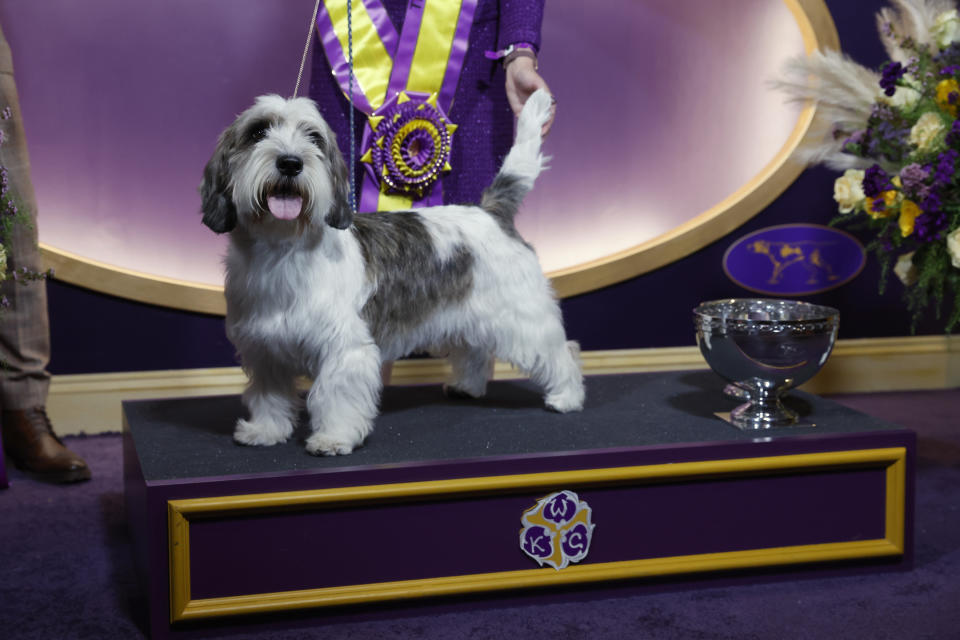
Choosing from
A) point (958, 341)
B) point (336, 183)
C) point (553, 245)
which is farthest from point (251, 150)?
point (958, 341)

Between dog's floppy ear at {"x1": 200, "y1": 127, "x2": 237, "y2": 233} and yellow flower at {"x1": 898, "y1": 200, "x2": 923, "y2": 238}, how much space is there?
151cm

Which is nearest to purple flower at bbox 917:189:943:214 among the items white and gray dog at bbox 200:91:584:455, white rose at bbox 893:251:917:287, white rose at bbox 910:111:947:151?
white rose at bbox 910:111:947:151

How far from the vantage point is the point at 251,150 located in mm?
1735

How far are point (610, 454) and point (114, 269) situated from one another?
188 centimetres

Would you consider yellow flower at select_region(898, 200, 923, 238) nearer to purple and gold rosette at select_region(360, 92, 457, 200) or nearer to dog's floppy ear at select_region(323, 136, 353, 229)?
purple and gold rosette at select_region(360, 92, 457, 200)

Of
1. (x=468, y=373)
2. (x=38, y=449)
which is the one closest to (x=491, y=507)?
(x=468, y=373)

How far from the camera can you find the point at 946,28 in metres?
2.27

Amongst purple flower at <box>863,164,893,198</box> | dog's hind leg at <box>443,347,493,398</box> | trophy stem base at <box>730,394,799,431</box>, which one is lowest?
trophy stem base at <box>730,394,799,431</box>

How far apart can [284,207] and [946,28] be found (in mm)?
1562

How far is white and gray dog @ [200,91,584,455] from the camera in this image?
1.76m

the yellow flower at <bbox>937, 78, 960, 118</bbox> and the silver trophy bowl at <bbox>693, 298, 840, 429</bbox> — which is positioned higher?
the yellow flower at <bbox>937, 78, 960, 118</bbox>

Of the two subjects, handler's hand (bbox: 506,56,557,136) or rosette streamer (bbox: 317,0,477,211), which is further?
rosette streamer (bbox: 317,0,477,211)

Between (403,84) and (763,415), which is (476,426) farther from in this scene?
(403,84)

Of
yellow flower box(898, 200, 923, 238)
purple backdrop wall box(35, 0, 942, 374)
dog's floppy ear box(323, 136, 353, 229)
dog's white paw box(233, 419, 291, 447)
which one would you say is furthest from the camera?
purple backdrop wall box(35, 0, 942, 374)
